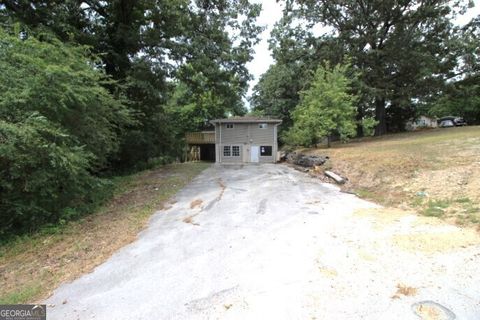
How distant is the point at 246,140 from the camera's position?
84.8 ft

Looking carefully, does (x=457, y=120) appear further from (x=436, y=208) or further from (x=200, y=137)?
(x=436, y=208)

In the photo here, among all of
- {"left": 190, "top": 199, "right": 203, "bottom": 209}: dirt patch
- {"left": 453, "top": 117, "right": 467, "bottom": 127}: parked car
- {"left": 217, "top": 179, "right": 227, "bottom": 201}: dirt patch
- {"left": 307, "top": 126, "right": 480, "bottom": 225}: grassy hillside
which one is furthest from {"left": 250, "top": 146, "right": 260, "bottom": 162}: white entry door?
{"left": 453, "top": 117, "right": 467, "bottom": 127}: parked car

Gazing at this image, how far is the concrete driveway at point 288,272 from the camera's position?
128 inches

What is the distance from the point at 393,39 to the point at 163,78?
59.1ft

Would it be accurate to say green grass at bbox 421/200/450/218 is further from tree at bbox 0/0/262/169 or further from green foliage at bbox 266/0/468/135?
green foliage at bbox 266/0/468/135

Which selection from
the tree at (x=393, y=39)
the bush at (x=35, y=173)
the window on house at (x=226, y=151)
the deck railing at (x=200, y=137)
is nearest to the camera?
the bush at (x=35, y=173)

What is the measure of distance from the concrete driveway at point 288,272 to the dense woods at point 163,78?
9.02 ft

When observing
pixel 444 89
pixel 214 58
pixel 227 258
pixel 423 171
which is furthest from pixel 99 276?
pixel 444 89

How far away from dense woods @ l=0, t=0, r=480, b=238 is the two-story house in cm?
316

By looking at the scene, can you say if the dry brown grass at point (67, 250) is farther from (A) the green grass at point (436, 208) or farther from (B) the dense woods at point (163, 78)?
(A) the green grass at point (436, 208)

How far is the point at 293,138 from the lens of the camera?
22406 mm

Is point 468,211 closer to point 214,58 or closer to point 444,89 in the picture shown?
point 214,58

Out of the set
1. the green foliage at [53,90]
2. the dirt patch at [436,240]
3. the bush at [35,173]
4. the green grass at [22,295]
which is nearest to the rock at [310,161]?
the dirt patch at [436,240]

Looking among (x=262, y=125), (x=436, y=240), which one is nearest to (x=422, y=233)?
(x=436, y=240)
